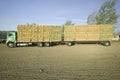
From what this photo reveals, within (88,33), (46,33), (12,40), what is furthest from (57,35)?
(12,40)

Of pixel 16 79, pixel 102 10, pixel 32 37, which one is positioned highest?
pixel 102 10

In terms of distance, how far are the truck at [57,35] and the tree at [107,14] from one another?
60.2 ft

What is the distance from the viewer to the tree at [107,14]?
49.7 meters

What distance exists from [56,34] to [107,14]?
2282 cm

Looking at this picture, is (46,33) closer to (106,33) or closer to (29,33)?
(29,33)

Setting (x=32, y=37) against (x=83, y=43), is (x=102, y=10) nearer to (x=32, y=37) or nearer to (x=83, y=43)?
(x=83, y=43)

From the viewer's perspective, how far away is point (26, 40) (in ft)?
104

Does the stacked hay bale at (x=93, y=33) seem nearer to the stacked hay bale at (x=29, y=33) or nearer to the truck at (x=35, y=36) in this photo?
the truck at (x=35, y=36)

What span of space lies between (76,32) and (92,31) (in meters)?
2.76

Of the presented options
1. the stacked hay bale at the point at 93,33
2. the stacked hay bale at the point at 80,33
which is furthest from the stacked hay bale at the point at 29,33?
the stacked hay bale at the point at 93,33

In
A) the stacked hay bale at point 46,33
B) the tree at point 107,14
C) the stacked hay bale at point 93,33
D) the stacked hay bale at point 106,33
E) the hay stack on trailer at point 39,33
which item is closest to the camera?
the hay stack on trailer at point 39,33

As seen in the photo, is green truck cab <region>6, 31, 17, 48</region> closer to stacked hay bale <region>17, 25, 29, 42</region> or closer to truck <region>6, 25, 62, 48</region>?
truck <region>6, 25, 62, 48</region>

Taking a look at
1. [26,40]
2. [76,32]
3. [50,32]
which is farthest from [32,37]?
[76,32]

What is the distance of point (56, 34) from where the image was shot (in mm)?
32438
